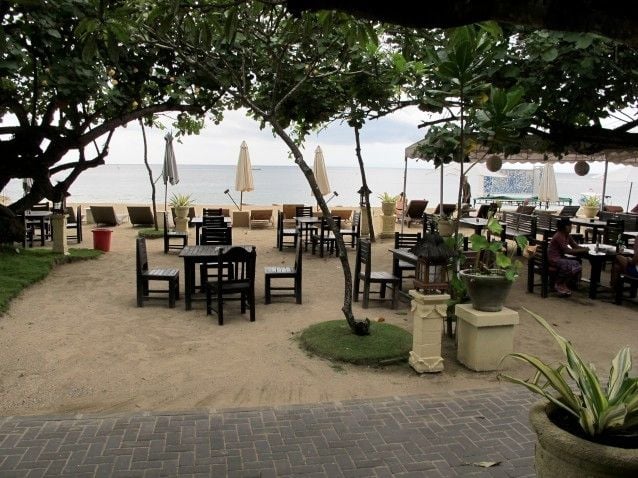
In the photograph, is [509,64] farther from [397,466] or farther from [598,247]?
[397,466]

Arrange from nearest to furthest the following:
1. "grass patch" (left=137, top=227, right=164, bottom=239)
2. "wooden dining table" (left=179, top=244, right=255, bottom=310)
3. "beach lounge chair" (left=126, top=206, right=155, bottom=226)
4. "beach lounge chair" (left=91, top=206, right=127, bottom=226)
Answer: "wooden dining table" (left=179, top=244, right=255, bottom=310) < "grass patch" (left=137, top=227, right=164, bottom=239) < "beach lounge chair" (left=126, top=206, right=155, bottom=226) < "beach lounge chair" (left=91, top=206, right=127, bottom=226)

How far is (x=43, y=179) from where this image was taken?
449 inches

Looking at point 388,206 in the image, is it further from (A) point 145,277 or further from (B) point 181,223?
(A) point 145,277

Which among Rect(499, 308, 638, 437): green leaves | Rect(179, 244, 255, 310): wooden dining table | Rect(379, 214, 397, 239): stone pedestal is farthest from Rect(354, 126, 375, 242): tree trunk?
Rect(499, 308, 638, 437): green leaves

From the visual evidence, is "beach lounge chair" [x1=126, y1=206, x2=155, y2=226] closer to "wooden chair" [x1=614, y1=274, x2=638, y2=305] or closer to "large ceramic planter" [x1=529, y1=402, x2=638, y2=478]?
"wooden chair" [x1=614, y1=274, x2=638, y2=305]

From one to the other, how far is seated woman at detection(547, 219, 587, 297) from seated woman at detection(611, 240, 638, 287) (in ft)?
1.79

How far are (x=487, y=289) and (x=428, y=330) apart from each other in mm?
701

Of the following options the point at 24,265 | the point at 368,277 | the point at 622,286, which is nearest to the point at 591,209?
the point at 622,286

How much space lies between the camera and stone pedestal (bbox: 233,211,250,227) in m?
18.2

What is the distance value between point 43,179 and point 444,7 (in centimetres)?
1138

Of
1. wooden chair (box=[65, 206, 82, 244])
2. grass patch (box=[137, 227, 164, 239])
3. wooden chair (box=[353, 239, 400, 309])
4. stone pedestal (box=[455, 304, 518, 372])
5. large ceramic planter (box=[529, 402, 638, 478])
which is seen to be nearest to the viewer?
large ceramic planter (box=[529, 402, 638, 478])

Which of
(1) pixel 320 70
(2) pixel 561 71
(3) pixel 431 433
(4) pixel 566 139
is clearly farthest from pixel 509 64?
(3) pixel 431 433

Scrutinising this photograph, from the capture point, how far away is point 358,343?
5.97 metres

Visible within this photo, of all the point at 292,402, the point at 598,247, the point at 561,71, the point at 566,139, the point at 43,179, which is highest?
the point at 561,71
